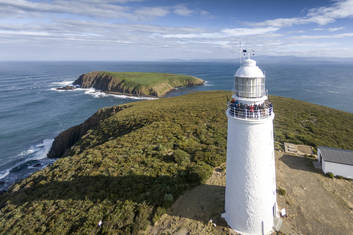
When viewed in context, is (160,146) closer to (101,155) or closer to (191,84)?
(101,155)

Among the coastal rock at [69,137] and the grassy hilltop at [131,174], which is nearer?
the grassy hilltop at [131,174]

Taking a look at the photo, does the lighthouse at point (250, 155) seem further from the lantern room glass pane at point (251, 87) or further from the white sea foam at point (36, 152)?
the white sea foam at point (36, 152)

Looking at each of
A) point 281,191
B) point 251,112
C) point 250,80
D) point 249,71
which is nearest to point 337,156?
point 281,191

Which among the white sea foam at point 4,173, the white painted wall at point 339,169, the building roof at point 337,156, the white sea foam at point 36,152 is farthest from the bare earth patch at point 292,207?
the white sea foam at point 36,152

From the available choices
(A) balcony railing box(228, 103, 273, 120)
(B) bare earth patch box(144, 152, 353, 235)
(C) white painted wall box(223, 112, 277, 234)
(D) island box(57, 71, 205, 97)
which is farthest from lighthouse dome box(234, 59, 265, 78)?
(D) island box(57, 71, 205, 97)

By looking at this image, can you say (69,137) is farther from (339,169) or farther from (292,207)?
(339,169)

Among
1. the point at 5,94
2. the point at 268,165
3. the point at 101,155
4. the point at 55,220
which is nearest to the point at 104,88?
the point at 5,94
